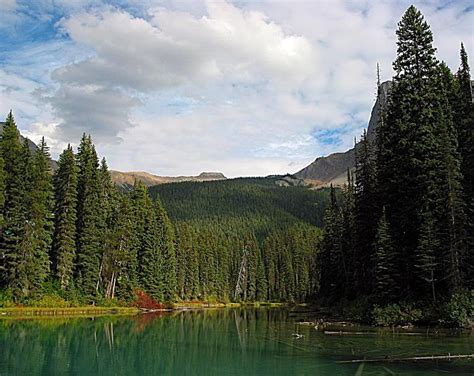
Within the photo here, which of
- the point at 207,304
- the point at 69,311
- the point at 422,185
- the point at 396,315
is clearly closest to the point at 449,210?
the point at 422,185

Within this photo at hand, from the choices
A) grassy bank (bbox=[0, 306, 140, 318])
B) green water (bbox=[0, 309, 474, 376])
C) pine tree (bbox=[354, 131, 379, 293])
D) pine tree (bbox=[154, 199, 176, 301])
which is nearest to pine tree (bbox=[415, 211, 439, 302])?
green water (bbox=[0, 309, 474, 376])

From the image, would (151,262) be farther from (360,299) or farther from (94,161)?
(360,299)

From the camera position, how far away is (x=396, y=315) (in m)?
38.2

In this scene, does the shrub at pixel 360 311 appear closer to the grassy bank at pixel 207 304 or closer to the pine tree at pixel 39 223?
the pine tree at pixel 39 223

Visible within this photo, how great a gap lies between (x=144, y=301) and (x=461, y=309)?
50.8 metres

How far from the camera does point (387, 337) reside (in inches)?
1220

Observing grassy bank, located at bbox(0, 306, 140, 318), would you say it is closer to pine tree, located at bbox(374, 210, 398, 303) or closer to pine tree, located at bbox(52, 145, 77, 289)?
pine tree, located at bbox(52, 145, 77, 289)

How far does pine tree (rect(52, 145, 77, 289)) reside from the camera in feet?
196

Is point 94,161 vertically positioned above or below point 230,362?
above

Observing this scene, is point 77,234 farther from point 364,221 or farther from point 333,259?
point 364,221

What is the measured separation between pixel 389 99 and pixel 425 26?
7049mm

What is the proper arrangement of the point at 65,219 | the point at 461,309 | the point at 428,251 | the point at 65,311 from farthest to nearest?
the point at 65,219
the point at 65,311
the point at 428,251
the point at 461,309

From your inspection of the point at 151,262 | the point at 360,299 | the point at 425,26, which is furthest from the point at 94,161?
the point at 425,26

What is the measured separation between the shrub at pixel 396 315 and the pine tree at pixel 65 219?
1470 inches
